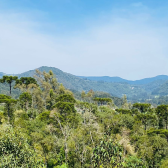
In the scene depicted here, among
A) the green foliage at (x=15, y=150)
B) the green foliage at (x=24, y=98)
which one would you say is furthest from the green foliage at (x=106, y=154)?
the green foliage at (x=24, y=98)

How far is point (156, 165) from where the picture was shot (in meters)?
25.3

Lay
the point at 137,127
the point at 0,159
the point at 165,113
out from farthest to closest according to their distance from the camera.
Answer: the point at 165,113, the point at 137,127, the point at 0,159

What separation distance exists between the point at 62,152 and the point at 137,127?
57.6 ft

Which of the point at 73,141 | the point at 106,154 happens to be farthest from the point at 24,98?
the point at 106,154

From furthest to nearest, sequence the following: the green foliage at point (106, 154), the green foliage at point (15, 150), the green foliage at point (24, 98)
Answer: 1. the green foliage at point (24, 98)
2. the green foliage at point (15, 150)
3. the green foliage at point (106, 154)

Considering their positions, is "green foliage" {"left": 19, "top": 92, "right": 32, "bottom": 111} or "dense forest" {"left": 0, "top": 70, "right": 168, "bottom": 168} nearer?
"dense forest" {"left": 0, "top": 70, "right": 168, "bottom": 168}

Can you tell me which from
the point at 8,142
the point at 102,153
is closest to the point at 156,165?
the point at 102,153

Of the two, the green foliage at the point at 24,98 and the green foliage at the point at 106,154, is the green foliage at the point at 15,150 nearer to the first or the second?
the green foliage at the point at 106,154

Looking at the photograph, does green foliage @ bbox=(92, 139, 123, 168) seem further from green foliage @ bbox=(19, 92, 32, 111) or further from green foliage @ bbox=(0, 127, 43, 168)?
green foliage @ bbox=(19, 92, 32, 111)

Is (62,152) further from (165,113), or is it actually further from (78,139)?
(165,113)

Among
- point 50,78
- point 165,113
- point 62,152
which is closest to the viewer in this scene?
point 62,152

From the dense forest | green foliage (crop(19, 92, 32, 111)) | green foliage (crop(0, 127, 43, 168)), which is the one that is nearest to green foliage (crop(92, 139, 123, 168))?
the dense forest

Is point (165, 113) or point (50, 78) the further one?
point (50, 78)

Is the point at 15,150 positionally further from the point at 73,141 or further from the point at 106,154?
the point at 73,141
